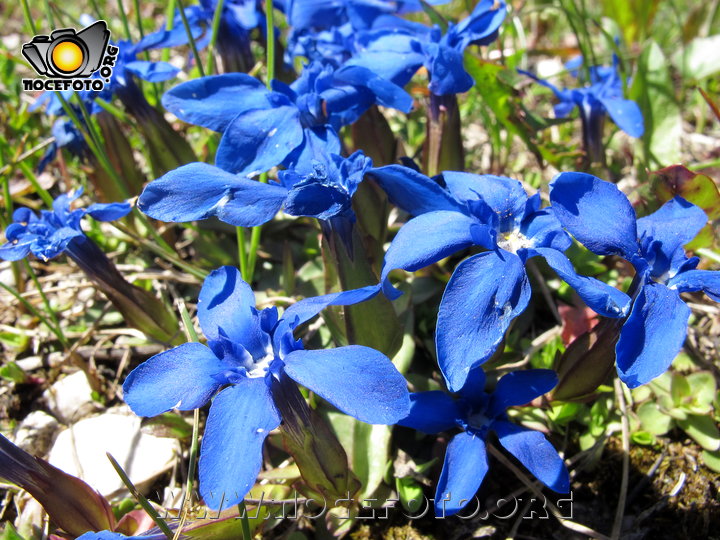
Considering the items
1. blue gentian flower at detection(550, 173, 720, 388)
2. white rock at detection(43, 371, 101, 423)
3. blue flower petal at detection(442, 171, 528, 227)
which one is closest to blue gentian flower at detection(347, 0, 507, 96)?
blue flower petal at detection(442, 171, 528, 227)

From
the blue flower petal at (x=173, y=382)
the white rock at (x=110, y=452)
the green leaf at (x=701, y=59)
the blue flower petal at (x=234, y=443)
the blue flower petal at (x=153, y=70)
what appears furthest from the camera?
the green leaf at (x=701, y=59)

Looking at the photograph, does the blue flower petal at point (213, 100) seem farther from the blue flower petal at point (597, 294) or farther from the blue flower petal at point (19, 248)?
the blue flower petal at point (597, 294)

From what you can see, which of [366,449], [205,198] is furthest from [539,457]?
[205,198]

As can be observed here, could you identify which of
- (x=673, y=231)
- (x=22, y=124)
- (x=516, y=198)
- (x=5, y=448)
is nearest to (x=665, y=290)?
(x=673, y=231)

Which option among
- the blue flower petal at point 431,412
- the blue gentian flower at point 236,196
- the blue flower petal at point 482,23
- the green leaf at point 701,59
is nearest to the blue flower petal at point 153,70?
the blue gentian flower at point 236,196

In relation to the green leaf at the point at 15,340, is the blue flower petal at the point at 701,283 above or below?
above

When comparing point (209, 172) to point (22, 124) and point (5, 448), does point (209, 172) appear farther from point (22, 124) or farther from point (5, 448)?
point (22, 124)

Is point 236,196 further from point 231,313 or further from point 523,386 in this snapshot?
point 523,386
